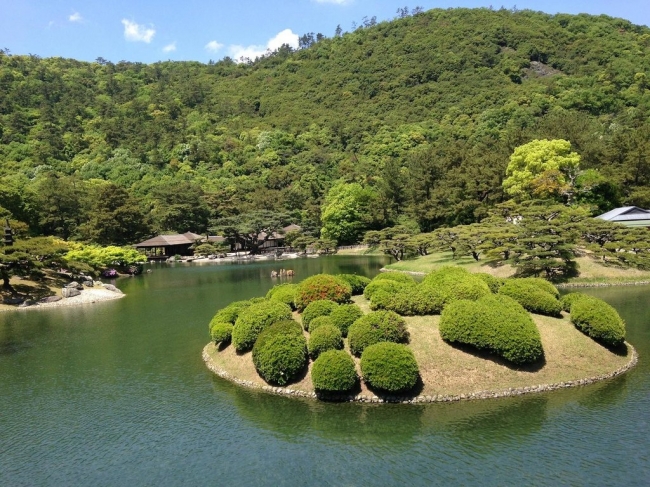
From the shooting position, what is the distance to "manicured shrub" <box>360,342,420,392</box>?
40.3 ft

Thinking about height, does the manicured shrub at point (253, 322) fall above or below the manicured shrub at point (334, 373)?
above

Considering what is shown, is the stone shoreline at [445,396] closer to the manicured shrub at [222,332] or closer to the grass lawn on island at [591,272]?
the manicured shrub at [222,332]

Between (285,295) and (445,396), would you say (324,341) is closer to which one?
(445,396)

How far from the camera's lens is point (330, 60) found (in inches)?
6280

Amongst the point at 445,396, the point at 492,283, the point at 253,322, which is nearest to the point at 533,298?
the point at 492,283

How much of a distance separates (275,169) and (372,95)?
167 feet

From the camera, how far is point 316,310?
52.6ft

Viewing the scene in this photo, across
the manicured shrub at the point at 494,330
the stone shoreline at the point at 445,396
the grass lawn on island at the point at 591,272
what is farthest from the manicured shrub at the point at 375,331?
the grass lawn on island at the point at 591,272

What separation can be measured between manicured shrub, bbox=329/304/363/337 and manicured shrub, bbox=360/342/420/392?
225cm

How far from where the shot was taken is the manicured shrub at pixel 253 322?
15.6 m

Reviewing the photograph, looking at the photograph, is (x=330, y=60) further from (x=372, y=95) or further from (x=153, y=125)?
(x=153, y=125)

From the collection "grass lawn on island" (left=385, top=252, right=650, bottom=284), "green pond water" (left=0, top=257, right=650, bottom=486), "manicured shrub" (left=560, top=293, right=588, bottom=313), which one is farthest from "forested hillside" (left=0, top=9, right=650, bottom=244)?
"manicured shrub" (left=560, top=293, right=588, bottom=313)

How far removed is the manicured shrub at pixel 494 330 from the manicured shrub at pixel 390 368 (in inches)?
77.2

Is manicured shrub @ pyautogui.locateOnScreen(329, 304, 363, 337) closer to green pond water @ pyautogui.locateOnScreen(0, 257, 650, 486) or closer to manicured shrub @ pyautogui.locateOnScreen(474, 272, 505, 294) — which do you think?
green pond water @ pyautogui.locateOnScreen(0, 257, 650, 486)
